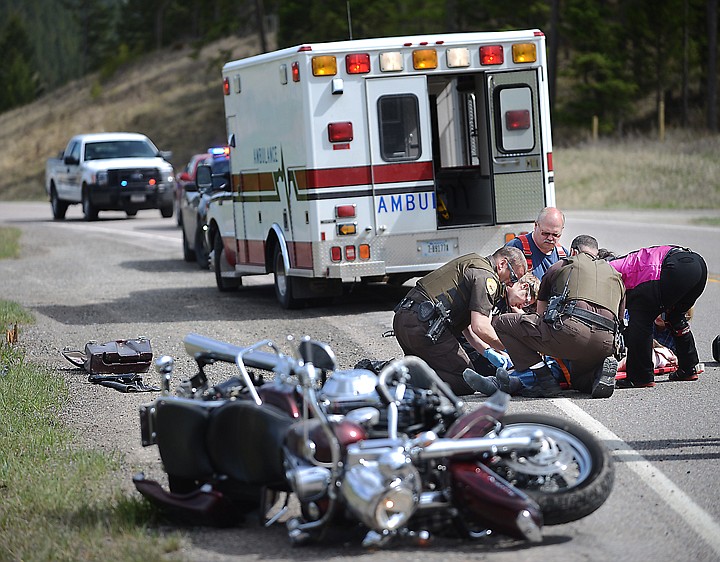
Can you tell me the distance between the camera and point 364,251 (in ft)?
42.7

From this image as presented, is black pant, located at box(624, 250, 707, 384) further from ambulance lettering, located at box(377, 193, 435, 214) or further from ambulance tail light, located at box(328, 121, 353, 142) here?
ambulance tail light, located at box(328, 121, 353, 142)

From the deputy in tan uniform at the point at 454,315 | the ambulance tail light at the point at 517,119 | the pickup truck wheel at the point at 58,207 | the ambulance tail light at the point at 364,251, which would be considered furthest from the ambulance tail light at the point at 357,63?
the pickup truck wheel at the point at 58,207

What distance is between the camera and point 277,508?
5852mm

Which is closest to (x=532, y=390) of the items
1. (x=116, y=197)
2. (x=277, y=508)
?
(x=277, y=508)

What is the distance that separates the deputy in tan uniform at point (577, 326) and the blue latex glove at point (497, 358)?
0.42ft

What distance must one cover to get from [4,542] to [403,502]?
1.97 meters

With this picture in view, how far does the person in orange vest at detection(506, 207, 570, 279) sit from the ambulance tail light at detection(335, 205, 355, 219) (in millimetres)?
3030

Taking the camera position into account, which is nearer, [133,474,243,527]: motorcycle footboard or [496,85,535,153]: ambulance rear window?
[133,474,243,527]: motorcycle footboard

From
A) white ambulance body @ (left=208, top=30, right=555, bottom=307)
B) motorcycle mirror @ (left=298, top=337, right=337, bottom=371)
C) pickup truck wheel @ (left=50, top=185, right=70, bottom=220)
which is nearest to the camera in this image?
motorcycle mirror @ (left=298, top=337, right=337, bottom=371)

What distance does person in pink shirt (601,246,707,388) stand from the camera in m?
8.60

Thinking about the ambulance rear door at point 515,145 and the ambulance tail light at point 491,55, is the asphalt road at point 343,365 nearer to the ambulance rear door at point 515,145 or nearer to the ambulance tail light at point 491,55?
the ambulance rear door at point 515,145

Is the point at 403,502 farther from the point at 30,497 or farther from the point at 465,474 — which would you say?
the point at 30,497

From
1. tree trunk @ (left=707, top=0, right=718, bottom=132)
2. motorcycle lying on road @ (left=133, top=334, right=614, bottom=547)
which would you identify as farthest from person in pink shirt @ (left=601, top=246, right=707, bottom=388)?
tree trunk @ (left=707, top=0, right=718, bottom=132)

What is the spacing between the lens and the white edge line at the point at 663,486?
5.50m
